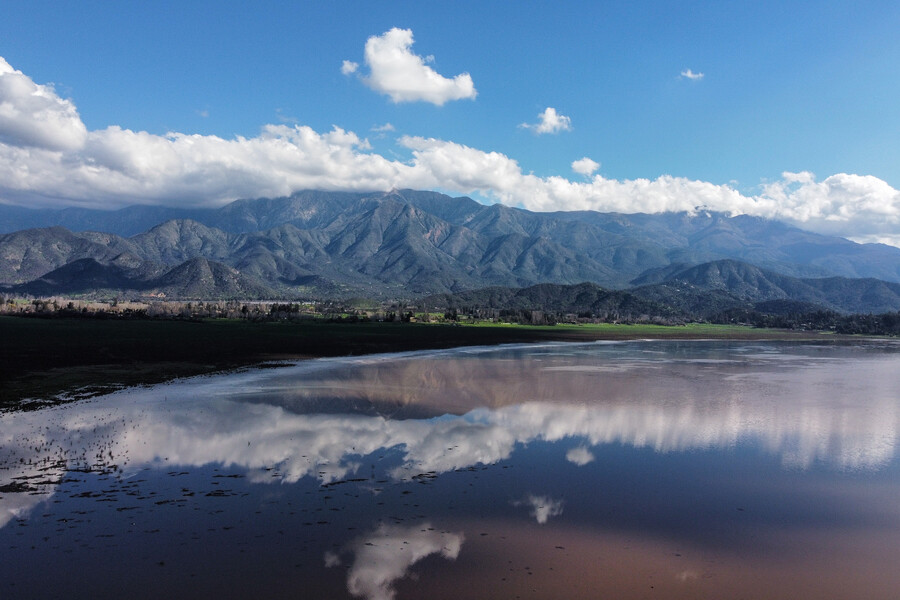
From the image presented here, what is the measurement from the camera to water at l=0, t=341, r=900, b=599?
1192 cm

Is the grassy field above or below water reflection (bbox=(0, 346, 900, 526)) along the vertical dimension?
below

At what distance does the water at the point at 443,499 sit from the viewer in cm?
1192

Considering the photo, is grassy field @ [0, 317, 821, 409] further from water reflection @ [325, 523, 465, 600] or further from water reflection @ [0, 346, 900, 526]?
water reflection @ [325, 523, 465, 600]

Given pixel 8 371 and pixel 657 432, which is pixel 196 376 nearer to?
pixel 8 371

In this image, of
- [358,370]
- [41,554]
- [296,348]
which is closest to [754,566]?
[41,554]

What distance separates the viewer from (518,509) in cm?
1620

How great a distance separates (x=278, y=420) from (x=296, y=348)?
4876 centimetres

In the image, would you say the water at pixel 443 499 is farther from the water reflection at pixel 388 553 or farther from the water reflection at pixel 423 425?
the water reflection at pixel 423 425

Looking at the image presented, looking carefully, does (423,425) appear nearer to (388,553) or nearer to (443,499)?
(443,499)

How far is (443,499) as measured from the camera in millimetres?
16875

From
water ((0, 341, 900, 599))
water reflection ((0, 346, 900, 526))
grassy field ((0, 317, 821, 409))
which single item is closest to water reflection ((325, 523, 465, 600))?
water ((0, 341, 900, 599))

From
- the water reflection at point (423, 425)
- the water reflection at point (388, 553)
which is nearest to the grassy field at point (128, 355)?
the water reflection at point (423, 425)

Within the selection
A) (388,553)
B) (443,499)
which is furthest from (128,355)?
(388,553)

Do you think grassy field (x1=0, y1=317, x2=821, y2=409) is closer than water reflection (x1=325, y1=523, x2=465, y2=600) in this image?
No
